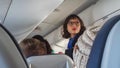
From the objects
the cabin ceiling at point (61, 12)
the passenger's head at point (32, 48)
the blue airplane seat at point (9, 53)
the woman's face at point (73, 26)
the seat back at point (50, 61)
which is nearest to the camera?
the blue airplane seat at point (9, 53)

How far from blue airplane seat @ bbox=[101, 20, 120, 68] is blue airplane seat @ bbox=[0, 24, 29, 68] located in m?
0.20

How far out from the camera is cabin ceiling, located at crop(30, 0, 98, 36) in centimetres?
503

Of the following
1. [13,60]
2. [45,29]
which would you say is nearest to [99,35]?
[13,60]

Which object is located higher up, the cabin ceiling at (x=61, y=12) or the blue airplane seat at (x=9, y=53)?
the blue airplane seat at (x=9, y=53)

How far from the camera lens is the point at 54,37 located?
24.7 ft

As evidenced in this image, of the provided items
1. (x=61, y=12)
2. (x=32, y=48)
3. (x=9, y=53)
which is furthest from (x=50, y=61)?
(x=61, y=12)

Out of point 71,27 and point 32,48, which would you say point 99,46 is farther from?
point 71,27

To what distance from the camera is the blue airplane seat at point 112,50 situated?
641 mm

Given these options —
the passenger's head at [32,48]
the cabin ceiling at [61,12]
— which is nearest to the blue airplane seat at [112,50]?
the passenger's head at [32,48]

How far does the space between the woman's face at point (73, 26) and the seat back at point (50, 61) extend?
1529 mm

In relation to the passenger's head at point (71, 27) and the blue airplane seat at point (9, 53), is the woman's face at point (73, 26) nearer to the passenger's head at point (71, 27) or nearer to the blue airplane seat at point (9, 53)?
the passenger's head at point (71, 27)

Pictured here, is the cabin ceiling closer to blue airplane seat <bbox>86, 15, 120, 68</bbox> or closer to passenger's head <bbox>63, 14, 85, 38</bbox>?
passenger's head <bbox>63, 14, 85, 38</bbox>

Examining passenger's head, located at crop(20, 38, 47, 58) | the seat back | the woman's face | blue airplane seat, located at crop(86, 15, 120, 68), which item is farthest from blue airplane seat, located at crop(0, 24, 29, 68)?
the woman's face

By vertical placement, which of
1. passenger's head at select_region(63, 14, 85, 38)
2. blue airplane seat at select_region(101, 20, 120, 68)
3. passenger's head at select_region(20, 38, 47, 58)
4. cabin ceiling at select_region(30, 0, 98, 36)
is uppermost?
blue airplane seat at select_region(101, 20, 120, 68)
